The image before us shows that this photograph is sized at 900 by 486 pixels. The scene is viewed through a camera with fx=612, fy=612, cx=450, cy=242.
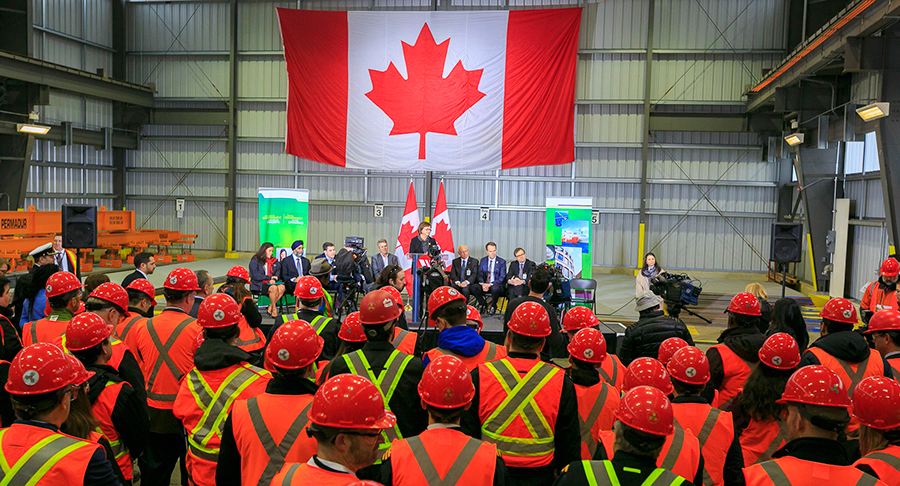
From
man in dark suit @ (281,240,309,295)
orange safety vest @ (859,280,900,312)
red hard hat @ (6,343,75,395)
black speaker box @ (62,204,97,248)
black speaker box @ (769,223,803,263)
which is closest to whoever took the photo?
red hard hat @ (6,343,75,395)

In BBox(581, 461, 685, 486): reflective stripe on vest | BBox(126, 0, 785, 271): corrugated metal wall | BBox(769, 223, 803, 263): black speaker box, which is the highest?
BBox(126, 0, 785, 271): corrugated metal wall

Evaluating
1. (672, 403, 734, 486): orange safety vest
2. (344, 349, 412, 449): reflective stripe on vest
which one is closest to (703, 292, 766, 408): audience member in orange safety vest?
(672, 403, 734, 486): orange safety vest

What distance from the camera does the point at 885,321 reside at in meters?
4.07

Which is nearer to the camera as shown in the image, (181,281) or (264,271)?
(181,281)

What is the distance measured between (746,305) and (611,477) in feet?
9.31

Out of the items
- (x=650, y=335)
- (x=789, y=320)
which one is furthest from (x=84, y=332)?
(x=789, y=320)

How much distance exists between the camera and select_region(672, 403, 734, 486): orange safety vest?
2631mm

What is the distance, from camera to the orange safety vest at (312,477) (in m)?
1.80

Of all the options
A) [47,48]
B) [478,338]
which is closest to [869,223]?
[478,338]

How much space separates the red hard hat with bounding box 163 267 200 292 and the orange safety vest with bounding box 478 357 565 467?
92.4 inches

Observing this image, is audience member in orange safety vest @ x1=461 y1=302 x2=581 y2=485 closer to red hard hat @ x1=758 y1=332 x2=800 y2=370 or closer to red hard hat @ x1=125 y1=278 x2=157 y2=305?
red hard hat @ x1=758 y1=332 x2=800 y2=370

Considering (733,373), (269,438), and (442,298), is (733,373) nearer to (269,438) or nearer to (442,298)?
(442,298)

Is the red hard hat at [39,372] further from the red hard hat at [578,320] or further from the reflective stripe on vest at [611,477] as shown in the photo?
the red hard hat at [578,320]

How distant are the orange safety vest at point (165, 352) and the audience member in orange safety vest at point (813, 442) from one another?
3100 millimetres
